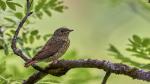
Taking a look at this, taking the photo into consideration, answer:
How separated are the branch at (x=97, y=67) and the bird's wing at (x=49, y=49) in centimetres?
11

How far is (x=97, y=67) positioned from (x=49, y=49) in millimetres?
466

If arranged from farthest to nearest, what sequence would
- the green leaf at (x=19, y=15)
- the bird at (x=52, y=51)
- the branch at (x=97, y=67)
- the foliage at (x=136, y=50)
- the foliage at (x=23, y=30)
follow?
the green leaf at (x=19, y=15)
the foliage at (x=23, y=30)
the foliage at (x=136, y=50)
the bird at (x=52, y=51)
the branch at (x=97, y=67)

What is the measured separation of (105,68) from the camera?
98.4 inches

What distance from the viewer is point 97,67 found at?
2.52 m

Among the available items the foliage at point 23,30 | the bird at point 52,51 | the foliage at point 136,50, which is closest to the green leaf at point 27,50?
the foliage at point 23,30

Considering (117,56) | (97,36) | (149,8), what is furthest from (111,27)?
(117,56)

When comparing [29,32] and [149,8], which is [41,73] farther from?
[149,8]

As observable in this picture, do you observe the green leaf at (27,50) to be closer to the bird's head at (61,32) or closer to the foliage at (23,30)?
the foliage at (23,30)

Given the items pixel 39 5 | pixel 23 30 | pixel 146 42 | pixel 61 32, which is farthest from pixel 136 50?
pixel 23 30

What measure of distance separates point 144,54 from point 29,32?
76 cm

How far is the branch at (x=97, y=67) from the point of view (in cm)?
242

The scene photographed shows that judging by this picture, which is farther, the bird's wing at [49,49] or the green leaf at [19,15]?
the green leaf at [19,15]

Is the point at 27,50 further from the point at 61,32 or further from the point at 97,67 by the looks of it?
the point at 97,67

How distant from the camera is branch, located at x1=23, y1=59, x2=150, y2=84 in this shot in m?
2.42
